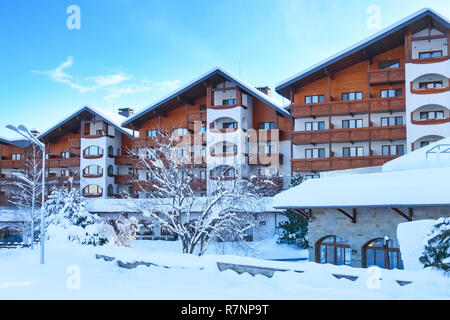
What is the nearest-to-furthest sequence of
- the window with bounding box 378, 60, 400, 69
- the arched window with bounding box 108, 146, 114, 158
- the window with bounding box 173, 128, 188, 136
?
the window with bounding box 378, 60, 400, 69
the window with bounding box 173, 128, 188, 136
the arched window with bounding box 108, 146, 114, 158

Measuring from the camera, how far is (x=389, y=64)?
35.5m

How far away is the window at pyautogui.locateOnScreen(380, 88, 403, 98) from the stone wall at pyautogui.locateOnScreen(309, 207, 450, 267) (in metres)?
20.1

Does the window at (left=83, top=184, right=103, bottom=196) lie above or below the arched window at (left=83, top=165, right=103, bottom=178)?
below

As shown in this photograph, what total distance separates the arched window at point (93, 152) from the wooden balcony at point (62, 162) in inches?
48.2

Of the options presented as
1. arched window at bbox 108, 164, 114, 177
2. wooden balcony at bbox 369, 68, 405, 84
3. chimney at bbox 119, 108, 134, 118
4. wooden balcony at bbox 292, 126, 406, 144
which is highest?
chimney at bbox 119, 108, 134, 118

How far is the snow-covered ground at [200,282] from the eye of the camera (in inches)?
400

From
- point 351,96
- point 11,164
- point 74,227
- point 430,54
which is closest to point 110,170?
point 11,164

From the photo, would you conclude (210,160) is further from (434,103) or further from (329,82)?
(434,103)

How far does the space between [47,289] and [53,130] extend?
118ft

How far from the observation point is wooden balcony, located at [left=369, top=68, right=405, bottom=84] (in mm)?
34062

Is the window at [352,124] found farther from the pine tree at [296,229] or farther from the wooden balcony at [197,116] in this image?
the wooden balcony at [197,116]

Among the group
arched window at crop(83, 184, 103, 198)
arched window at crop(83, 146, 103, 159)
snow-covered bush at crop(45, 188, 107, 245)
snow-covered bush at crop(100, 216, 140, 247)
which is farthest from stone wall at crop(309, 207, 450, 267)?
arched window at crop(83, 146, 103, 159)

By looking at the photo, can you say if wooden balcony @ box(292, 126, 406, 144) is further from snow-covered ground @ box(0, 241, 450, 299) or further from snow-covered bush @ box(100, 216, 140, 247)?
snow-covered ground @ box(0, 241, 450, 299)

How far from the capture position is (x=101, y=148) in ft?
146
